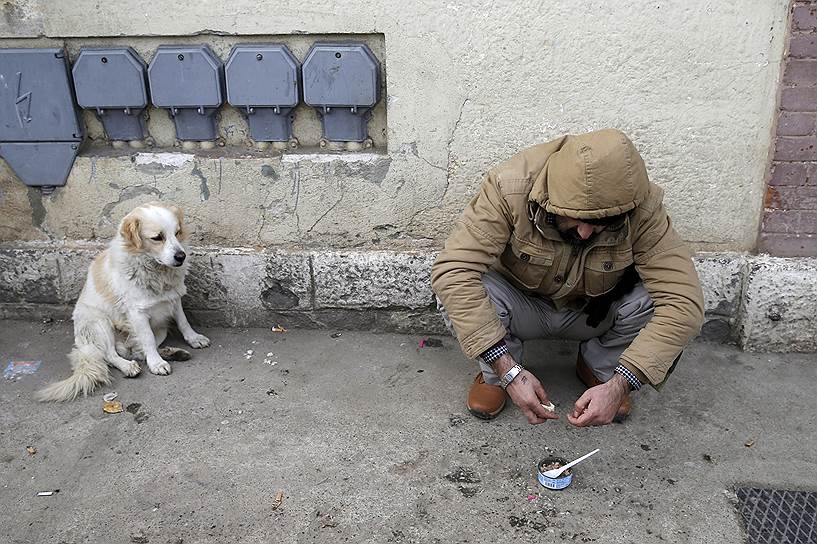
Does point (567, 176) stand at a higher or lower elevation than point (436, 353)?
higher

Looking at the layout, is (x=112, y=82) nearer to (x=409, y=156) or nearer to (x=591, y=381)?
(x=409, y=156)

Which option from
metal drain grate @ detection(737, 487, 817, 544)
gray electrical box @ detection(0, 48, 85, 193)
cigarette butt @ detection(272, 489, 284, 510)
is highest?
gray electrical box @ detection(0, 48, 85, 193)

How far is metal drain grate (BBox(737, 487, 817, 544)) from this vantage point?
8.05ft

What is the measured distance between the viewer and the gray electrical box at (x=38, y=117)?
3.54 metres

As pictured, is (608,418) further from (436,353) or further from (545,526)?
(436,353)

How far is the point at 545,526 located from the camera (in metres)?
2.51

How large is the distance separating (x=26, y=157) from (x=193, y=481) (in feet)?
6.85

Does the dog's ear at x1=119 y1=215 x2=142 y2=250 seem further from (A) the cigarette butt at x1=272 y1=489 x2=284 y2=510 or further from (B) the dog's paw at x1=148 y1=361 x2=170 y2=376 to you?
(A) the cigarette butt at x1=272 y1=489 x2=284 y2=510

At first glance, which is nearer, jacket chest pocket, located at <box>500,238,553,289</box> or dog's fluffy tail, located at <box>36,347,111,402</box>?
jacket chest pocket, located at <box>500,238,553,289</box>

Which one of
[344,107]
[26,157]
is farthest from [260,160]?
[26,157]

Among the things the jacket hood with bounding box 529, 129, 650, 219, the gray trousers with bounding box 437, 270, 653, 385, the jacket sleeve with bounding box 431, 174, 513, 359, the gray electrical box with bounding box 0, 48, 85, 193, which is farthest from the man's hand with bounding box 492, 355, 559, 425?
the gray electrical box with bounding box 0, 48, 85, 193

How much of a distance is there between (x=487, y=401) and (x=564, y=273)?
2.16 ft

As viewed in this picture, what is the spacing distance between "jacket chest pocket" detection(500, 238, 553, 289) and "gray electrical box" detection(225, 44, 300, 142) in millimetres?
1411

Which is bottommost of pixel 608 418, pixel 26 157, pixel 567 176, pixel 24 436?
pixel 24 436
